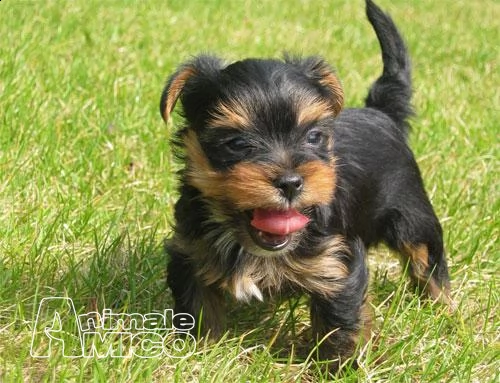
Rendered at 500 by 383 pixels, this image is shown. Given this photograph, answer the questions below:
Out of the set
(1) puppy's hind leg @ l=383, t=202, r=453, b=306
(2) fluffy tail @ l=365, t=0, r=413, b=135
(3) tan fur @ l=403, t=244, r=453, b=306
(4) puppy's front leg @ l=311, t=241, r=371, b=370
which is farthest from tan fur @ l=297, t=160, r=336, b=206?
(2) fluffy tail @ l=365, t=0, r=413, b=135

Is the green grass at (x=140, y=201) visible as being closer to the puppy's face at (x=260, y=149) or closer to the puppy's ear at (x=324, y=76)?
the puppy's face at (x=260, y=149)

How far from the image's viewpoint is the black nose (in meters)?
2.70

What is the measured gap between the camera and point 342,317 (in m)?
3.14

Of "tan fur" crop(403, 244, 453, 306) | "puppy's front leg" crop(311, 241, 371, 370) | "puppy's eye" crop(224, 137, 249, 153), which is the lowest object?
"tan fur" crop(403, 244, 453, 306)

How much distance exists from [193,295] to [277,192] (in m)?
0.74

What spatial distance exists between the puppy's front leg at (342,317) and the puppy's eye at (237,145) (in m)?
0.68

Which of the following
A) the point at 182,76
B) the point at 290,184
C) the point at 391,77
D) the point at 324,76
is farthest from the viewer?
the point at 391,77

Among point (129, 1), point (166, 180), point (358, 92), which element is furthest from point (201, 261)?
point (129, 1)

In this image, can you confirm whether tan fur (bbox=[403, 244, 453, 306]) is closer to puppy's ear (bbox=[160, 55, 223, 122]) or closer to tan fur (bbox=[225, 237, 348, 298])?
tan fur (bbox=[225, 237, 348, 298])

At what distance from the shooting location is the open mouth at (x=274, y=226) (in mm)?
2832

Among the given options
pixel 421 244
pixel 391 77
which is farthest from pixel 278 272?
pixel 391 77

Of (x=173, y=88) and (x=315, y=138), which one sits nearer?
(x=315, y=138)

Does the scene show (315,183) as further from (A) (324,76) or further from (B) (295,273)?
(A) (324,76)

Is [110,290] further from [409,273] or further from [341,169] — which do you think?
[409,273]
